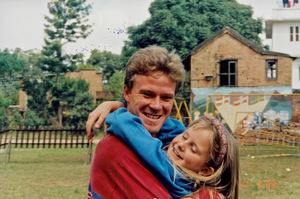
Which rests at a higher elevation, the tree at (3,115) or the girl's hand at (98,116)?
the girl's hand at (98,116)

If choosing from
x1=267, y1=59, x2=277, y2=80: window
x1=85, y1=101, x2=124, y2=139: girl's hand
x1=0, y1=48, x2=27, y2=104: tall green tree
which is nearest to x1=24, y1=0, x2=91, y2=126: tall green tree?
x1=0, y1=48, x2=27, y2=104: tall green tree

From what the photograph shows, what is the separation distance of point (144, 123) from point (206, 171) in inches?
17.8

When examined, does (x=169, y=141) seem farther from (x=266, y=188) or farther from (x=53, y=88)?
(x=53, y=88)

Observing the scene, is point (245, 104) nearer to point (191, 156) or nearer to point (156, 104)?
point (156, 104)

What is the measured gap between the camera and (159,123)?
2.16 meters

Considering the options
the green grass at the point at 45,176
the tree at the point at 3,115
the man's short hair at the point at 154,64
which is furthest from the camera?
the tree at the point at 3,115

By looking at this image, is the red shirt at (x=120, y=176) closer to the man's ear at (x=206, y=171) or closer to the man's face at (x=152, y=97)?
the man's ear at (x=206, y=171)

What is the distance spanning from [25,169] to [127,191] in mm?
13468

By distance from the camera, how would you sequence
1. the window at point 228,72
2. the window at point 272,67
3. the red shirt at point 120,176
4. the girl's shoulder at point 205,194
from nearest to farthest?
1. the red shirt at point 120,176
2. the girl's shoulder at point 205,194
3. the window at point 272,67
4. the window at point 228,72

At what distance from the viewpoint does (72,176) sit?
1227 cm

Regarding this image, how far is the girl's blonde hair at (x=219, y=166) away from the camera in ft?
6.13

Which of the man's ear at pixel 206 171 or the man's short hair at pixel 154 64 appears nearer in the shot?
the man's ear at pixel 206 171

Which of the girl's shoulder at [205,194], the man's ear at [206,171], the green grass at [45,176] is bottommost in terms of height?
the green grass at [45,176]

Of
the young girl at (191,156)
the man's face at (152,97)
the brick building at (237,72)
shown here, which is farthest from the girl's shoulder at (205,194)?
the brick building at (237,72)
